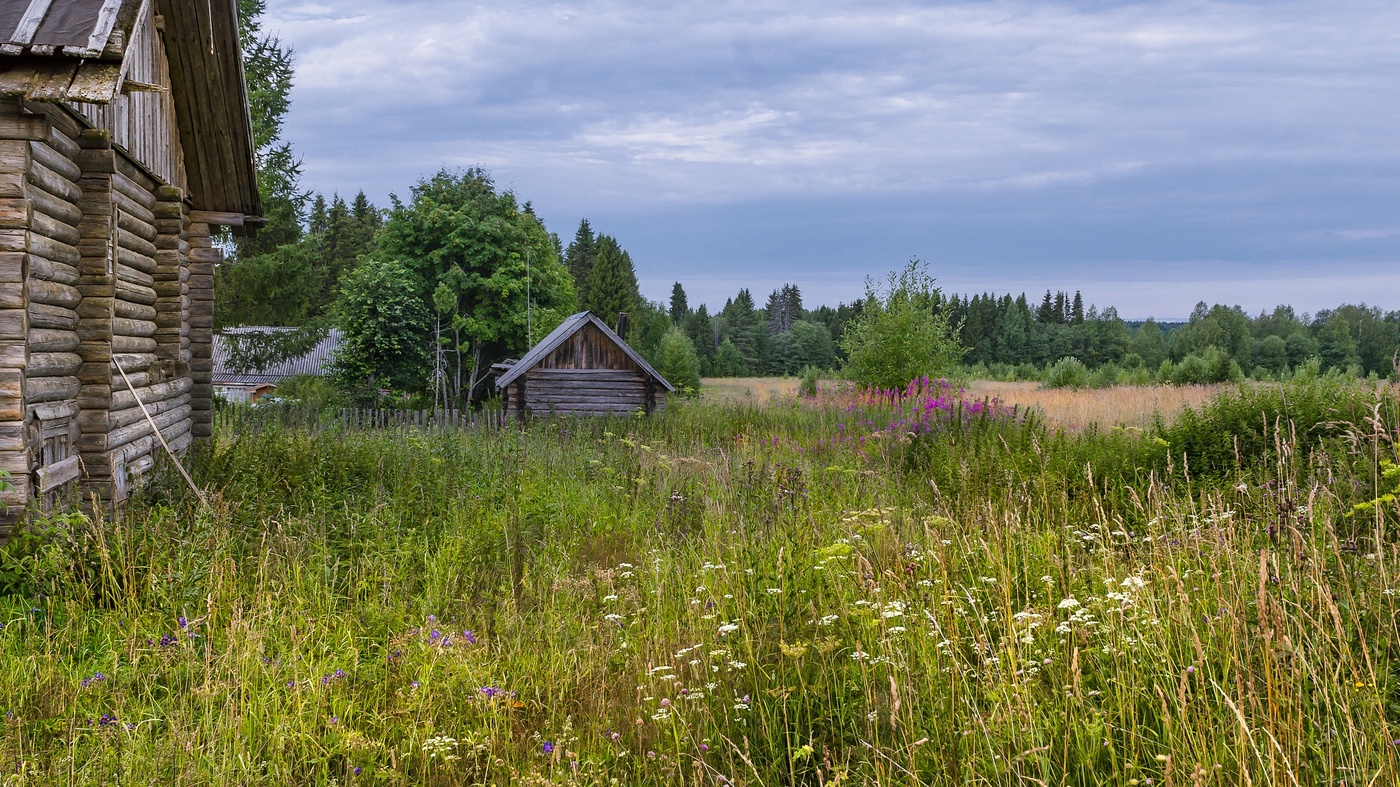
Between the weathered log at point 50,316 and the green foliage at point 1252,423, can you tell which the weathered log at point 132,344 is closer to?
the weathered log at point 50,316

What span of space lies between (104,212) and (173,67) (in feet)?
10.4

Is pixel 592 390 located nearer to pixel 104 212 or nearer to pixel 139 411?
pixel 139 411

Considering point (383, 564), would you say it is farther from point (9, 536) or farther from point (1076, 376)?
point (1076, 376)

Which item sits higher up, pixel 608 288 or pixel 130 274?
pixel 608 288

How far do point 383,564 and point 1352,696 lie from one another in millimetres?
5487

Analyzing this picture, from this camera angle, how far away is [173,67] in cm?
966

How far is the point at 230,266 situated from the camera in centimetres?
2062

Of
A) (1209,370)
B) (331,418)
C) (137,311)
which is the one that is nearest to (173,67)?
(137,311)

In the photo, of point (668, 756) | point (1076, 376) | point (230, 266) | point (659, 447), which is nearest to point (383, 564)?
point (668, 756)

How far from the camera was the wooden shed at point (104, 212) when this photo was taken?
228 inches

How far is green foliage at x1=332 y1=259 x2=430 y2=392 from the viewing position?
28656 millimetres

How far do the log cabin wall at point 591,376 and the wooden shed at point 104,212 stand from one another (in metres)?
12.8

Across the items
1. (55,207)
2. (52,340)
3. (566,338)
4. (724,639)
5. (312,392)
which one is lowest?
(724,639)

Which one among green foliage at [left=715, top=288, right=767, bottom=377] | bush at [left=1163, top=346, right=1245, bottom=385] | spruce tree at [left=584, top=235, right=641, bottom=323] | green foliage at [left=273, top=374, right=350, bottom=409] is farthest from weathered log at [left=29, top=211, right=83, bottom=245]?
green foliage at [left=715, top=288, right=767, bottom=377]
